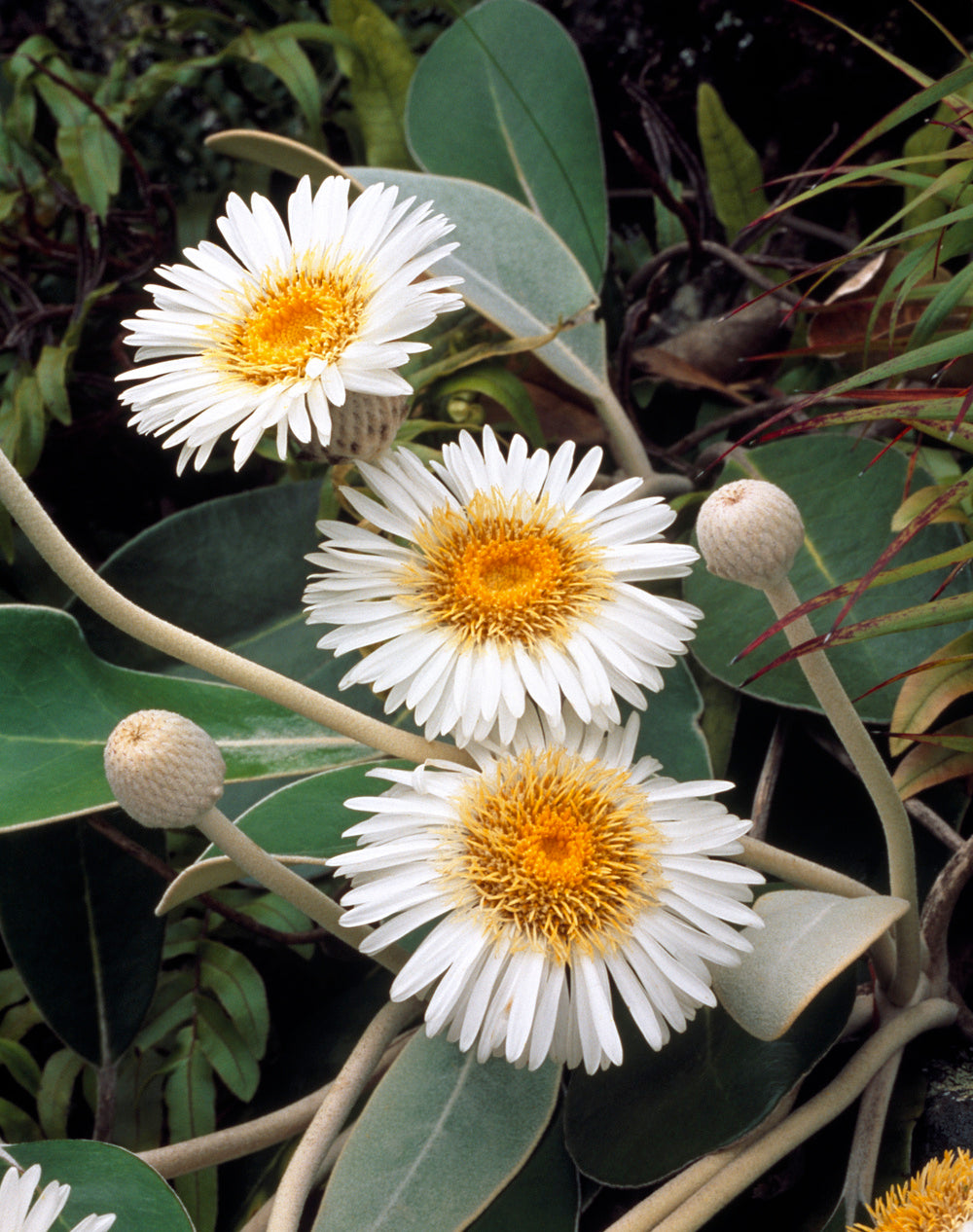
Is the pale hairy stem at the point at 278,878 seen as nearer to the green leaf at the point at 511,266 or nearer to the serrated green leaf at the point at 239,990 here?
the serrated green leaf at the point at 239,990

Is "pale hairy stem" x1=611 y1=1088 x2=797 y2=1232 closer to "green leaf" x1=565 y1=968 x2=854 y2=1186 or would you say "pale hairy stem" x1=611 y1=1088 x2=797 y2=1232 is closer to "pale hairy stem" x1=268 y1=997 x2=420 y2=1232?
"green leaf" x1=565 y1=968 x2=854 y2=1186

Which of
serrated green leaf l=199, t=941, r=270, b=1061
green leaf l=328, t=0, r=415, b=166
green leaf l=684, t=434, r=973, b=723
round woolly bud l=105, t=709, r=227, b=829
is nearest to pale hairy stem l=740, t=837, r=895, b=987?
green leaf l=684, t=434, r=973, b=723

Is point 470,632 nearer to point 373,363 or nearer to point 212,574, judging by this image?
point 373,363

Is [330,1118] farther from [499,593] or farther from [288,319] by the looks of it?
[288,319]

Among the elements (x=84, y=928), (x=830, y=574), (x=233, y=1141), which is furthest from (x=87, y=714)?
(x=830, y=574)

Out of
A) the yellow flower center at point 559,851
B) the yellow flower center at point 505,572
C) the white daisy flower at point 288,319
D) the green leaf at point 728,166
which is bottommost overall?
the yellow flower center at point 559,851

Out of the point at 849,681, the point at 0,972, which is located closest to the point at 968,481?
the point at 849,681

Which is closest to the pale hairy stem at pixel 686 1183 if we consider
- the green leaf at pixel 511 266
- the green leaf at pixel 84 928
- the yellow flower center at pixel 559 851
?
the yellow flower center at pixel 559 851
